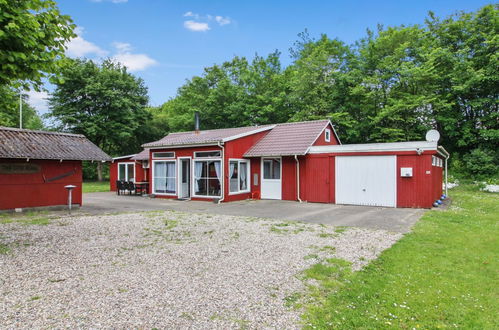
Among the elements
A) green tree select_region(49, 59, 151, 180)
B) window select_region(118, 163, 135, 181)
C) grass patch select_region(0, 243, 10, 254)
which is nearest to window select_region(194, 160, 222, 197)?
window select_region(118, 163, 135, 181)

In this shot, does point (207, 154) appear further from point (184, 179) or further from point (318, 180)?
point (318, 180)

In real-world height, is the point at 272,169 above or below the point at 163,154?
below

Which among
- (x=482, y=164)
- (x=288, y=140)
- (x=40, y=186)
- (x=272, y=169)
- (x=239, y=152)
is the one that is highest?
(x=288, y=140)

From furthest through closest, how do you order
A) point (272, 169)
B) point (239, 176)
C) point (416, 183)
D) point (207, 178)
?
point (272, 169) < point (239, 176) < point (207, 178) < point (416, 183)

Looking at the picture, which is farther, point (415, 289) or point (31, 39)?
point (31, 39)

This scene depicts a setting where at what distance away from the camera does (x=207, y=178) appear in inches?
588

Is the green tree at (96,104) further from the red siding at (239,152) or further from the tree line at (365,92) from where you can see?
the red siding at (239,152)

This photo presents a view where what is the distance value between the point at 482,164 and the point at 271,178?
1592 cm

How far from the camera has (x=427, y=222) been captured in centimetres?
860

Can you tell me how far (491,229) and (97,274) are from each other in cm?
876

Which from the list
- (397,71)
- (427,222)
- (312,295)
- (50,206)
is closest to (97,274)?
(312,295)

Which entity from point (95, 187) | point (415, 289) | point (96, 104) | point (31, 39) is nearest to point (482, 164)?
point (415, 289)

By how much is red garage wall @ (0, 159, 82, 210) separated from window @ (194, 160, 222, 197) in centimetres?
512

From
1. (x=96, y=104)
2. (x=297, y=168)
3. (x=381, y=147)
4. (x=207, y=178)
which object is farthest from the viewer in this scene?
(x=96, y=104)
